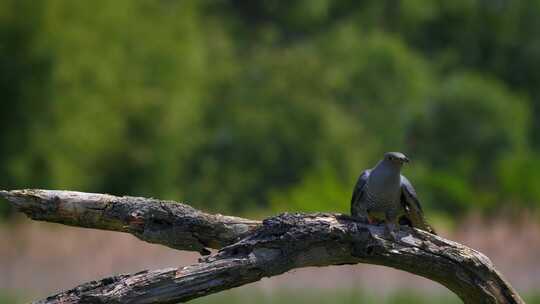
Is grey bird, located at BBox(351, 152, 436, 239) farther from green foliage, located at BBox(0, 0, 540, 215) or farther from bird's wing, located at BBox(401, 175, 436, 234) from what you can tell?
green foliage, located at BBox(0, 0, 540, 215)

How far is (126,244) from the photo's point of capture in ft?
52.5

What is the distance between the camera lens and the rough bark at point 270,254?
4906 mm

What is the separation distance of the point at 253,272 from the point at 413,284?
9964 millimetres

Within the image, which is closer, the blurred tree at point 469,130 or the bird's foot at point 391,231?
the bird's foot at point 391,231

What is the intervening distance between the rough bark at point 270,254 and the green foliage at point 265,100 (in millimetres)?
16050

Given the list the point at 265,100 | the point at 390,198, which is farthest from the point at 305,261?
the point at 265,100

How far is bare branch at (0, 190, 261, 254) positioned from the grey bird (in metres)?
0.57

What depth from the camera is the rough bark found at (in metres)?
4.91

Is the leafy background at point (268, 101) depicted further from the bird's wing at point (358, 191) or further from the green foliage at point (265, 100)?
the bird's wing at point (358, 191)

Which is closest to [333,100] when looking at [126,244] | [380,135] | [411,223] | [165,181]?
[380,135]

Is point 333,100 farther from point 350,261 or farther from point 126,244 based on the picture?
point 350,261

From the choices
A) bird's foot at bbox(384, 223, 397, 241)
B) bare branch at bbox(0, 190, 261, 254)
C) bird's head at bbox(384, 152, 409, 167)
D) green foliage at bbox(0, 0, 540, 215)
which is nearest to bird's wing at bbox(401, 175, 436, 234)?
bird's head at bbox(384, 152, 409, 167)

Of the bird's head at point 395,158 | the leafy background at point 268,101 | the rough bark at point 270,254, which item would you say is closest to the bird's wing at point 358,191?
the bird's head at point 395,158

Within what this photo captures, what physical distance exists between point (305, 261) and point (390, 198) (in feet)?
1.97
